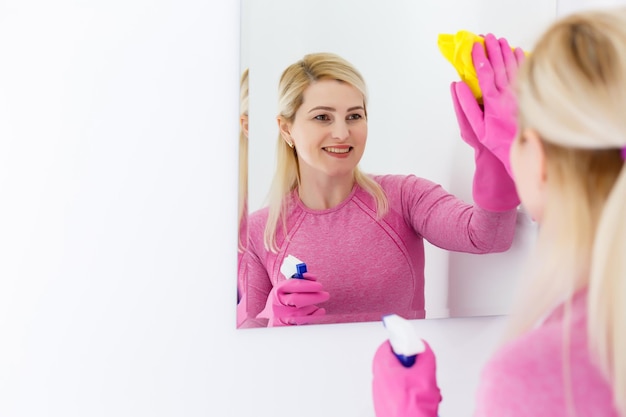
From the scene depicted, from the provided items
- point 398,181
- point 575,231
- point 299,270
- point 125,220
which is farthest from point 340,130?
point 575,231

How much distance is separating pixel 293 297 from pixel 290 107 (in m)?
0.33

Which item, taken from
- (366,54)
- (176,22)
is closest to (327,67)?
(366,54)

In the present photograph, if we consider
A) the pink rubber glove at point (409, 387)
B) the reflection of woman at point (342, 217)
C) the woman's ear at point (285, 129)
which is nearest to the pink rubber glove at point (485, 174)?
the reflection of woman at point (342, 217)

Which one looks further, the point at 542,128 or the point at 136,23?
the point at 136,23

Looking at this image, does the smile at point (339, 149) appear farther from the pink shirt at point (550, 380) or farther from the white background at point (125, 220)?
the pink shirt at point (550, 380)

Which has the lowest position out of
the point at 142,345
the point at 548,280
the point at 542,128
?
the point at 142,345

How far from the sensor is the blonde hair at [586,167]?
62 centimetres

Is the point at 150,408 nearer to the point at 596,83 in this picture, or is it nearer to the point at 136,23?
the point at 136,23

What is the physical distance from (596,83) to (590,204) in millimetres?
118

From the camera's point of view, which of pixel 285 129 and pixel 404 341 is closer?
pixel 404 341

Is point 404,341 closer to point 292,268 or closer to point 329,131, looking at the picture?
point 292,268

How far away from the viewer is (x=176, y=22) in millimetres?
1117

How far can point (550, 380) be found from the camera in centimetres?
64

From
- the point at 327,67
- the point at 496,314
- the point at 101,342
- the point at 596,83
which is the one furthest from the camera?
the point at 496,314
